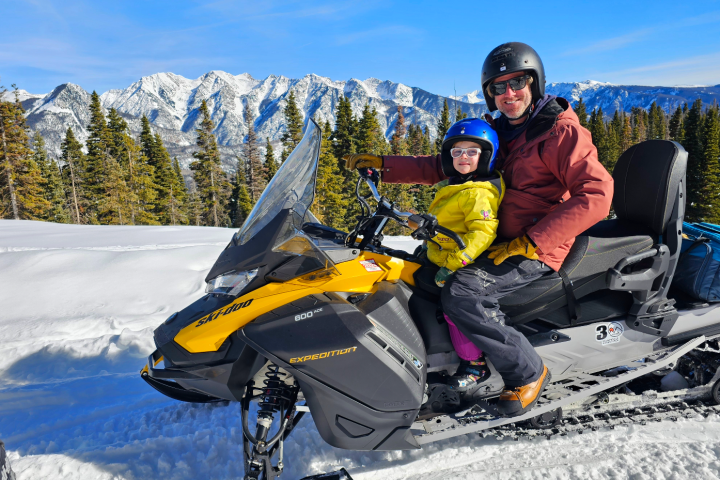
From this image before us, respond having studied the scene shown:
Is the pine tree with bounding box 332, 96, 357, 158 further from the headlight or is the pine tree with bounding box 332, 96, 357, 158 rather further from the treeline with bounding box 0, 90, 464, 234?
the headlight

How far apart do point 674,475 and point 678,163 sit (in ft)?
5.69

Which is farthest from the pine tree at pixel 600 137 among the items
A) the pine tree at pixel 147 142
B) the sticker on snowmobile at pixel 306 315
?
the sticker on snowmobile at pixel 306 315

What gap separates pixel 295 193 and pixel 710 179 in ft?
134

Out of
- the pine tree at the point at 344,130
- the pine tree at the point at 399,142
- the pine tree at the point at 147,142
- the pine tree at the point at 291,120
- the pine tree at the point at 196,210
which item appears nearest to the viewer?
the pine tree at the point at 291,120

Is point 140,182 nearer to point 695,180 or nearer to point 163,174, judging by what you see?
point 163,174

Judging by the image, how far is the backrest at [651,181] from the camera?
2.48 m

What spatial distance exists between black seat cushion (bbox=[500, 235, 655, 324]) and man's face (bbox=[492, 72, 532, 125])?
899 mm

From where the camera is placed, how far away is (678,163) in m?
2.48

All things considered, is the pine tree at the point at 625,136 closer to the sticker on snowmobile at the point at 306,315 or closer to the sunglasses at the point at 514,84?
the sunglasses at the point at 514,84

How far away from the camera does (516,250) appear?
7.25 ft

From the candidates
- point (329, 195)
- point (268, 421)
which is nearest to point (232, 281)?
point (268, 421)

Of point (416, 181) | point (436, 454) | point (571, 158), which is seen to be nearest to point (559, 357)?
point (436, 454)

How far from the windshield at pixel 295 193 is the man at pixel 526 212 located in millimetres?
894

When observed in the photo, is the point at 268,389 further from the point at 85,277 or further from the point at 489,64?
the point at 85,277
